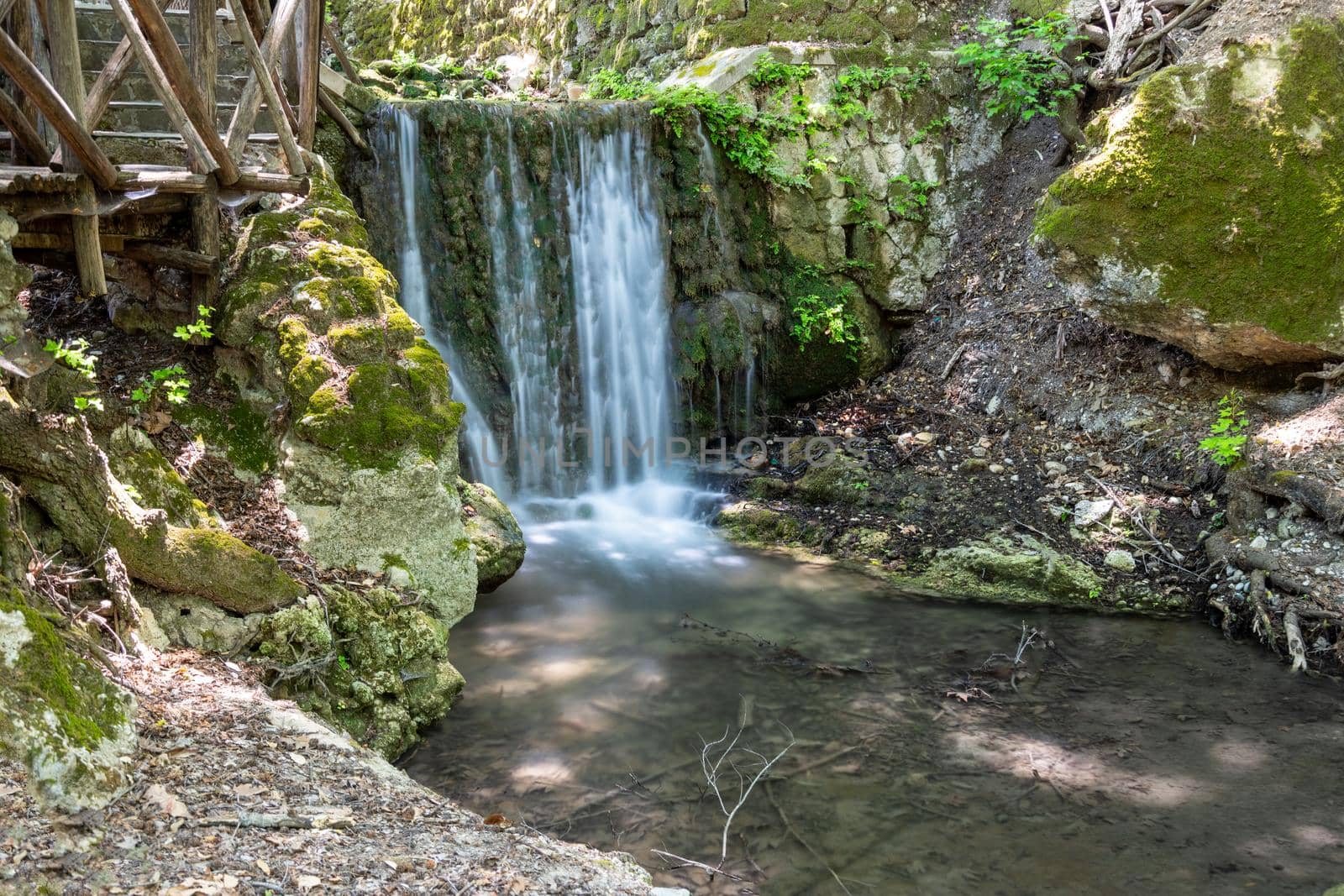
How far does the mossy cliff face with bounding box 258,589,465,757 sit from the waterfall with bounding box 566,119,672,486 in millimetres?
4081

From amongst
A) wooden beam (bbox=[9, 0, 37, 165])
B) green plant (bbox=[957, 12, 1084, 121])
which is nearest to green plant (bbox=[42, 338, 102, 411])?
wooden beam (bbox=[9, 0, 37, 165])

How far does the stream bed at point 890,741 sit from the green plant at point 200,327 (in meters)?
2.24

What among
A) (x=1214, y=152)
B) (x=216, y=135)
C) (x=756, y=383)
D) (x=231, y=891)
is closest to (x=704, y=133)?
(x=756, y=383)

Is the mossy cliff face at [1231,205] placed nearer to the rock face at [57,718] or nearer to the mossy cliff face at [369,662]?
the mossy cliff face at [369,662]

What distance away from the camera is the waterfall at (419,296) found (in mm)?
8039

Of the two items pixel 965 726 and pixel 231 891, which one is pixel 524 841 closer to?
pixel 231 891

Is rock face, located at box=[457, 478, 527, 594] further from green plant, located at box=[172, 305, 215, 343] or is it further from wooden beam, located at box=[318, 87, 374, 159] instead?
wooden beam, located at box=[318, 87, 374, 159]

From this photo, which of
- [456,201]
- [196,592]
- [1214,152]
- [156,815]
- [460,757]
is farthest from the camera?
[456,201]

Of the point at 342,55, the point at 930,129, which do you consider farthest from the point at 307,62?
the point at 930,129

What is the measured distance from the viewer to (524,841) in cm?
318

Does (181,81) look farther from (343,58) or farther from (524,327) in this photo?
(524,327)

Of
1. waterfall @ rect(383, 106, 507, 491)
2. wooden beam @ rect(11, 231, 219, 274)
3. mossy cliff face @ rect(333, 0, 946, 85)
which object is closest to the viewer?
wooden beam @ rect(11, 231, 219, 274)

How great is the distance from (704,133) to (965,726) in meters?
6.38

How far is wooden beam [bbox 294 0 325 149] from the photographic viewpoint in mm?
5891
